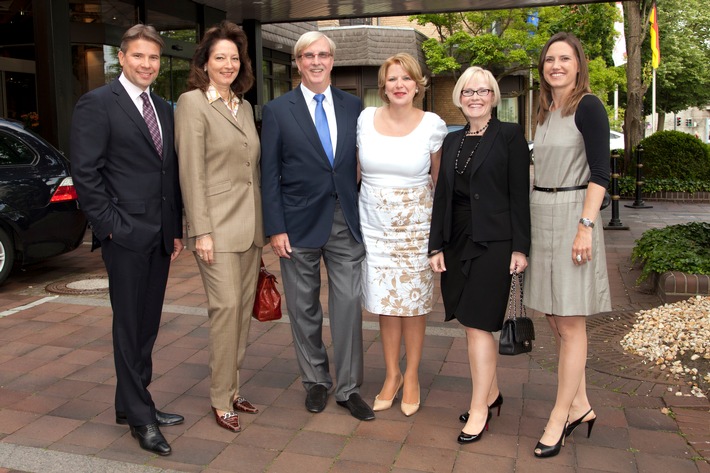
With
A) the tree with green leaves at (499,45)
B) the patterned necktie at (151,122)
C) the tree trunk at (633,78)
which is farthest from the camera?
the tree with green leaves at (499,45)

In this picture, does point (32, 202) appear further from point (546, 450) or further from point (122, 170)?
point (546, 450)

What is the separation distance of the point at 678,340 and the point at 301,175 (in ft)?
9.43

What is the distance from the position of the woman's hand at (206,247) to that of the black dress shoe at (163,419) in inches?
34.6

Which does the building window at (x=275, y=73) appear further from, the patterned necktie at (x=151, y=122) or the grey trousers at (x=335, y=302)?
the patterned necktie at (x=151, y=122)

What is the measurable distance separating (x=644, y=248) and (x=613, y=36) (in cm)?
1428

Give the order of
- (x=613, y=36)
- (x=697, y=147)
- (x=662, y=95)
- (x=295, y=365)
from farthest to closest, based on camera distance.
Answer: (x=662, y=95) < (x=613, y=36) < (x=697, y=147) < (x=295, y=365)

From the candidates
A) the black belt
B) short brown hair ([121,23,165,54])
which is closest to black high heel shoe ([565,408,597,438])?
the black belt

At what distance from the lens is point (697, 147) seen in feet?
50.1

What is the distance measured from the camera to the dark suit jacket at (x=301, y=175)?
154 inches

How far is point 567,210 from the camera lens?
344cm

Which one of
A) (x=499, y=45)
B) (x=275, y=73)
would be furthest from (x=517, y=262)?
(x=499, y=45)

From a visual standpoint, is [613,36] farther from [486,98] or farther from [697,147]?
[486,98]

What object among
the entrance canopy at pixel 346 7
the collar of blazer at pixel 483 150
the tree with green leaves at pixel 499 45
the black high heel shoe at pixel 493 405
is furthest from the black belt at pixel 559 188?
the tree with green leaves at pixel 499 45

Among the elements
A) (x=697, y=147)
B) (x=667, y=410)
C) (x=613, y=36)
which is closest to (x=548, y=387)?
(x=667, y=410)
